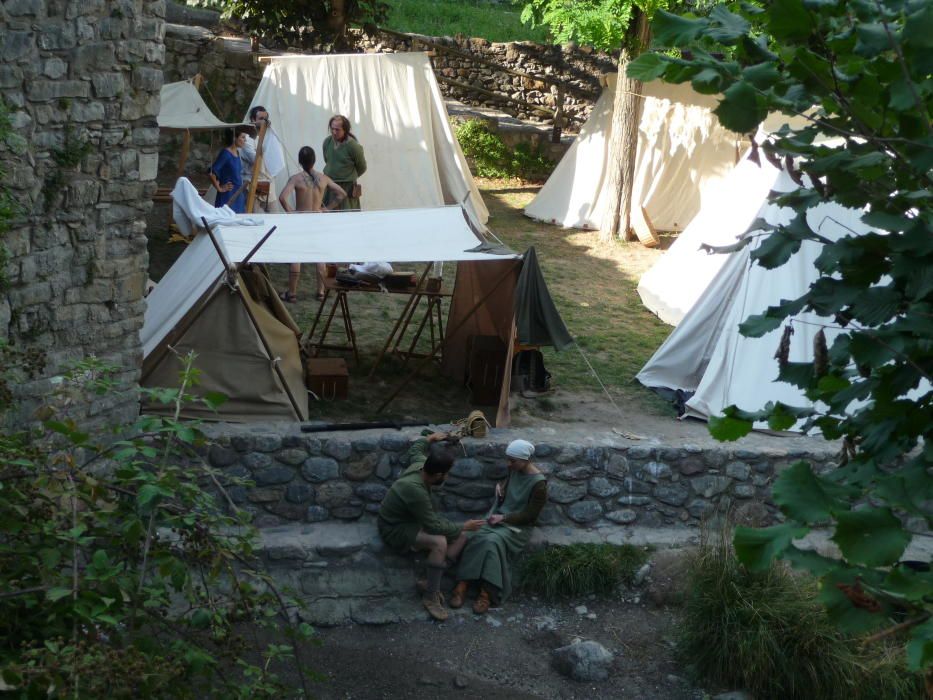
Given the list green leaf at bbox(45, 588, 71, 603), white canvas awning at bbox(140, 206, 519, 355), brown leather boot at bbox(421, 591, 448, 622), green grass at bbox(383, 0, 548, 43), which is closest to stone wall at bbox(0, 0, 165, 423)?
white canvas awning at bbox(140, 206, 519, 355)

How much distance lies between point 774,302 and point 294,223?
3427mm

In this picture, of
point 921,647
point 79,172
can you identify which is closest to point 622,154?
point 79,172

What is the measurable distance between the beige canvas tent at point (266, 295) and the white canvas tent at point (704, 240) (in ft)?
8.00

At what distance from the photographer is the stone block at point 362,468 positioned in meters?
6.77

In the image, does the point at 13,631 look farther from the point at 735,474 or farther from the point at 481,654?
the point at 735,474

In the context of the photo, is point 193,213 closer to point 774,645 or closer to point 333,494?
point 333,494

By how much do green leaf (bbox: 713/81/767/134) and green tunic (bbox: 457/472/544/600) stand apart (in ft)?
13.7

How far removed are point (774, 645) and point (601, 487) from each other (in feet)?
5.33

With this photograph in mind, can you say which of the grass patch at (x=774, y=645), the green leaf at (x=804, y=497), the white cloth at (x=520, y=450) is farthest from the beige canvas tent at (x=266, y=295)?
the green leaf at (x=804, y=497)

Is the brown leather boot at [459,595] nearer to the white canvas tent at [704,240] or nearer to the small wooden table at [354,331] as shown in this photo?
the small wooden table at [354,331]

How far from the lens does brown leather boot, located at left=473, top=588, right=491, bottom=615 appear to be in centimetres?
648

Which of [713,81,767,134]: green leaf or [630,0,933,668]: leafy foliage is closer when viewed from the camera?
[630,0,933,668]: leafy foliage

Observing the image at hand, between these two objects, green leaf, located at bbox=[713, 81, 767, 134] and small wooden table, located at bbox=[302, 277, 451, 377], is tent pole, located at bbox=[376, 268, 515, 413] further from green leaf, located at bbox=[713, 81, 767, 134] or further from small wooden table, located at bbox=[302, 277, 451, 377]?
green leaf, located at bbox=[713, 81, 767, 134]

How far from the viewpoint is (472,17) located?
779 inches
